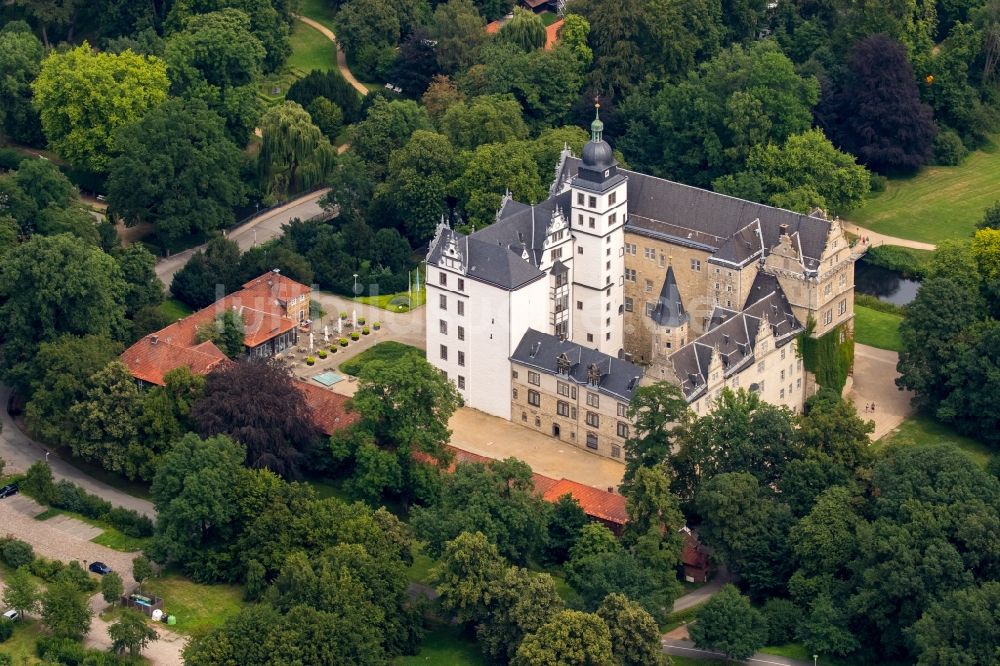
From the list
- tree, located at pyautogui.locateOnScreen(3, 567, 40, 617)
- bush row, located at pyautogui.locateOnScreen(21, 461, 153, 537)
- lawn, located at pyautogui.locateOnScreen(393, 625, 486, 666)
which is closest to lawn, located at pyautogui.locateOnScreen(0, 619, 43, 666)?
tree, located at pyautogui.locateOnScreen(3, 567, 40, 617)

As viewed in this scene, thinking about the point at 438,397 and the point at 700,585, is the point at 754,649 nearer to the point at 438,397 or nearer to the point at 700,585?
the point at 700,585

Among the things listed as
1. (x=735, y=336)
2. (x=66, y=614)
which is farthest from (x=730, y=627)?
(x=66, y=614)

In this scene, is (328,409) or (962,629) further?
(328,409)

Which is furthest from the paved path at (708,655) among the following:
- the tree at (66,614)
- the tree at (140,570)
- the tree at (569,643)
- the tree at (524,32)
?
the tree at (524,32)

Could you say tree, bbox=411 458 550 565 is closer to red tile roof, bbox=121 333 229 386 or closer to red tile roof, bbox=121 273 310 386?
red tile roof, bbox=121 333 229 386

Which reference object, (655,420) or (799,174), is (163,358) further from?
(799,174)

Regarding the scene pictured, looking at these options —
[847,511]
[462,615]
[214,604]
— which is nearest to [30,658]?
[214,604]
